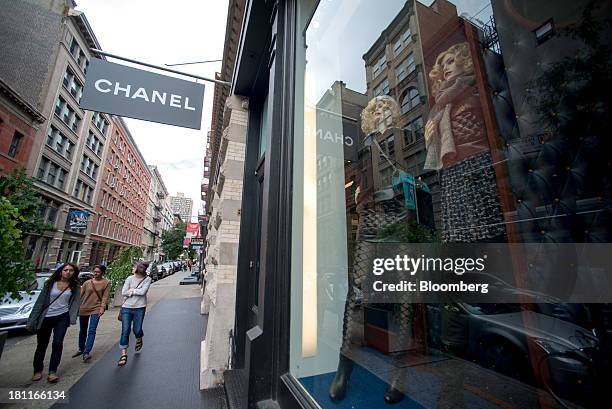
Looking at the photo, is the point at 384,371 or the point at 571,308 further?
the point at 384,371

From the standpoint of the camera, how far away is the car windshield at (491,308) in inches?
48.9

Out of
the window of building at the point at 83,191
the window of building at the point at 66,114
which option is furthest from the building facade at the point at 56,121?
the window of building at the point at 83,191

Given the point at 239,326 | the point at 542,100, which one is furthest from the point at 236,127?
the point at 542,100

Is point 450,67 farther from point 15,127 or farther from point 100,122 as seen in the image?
point 100,122

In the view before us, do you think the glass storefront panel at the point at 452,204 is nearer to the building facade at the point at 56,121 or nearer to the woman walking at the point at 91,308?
the woman walking at the point at 91,308

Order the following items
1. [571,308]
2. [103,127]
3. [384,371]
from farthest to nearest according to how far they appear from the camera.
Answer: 1. [103,127]
2. [384,371]
3. [571,308]

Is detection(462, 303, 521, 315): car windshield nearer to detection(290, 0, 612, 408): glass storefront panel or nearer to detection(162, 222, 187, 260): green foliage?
detection(290, 0, 612, 408): glass storefront panel

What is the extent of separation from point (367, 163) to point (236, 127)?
2621mm

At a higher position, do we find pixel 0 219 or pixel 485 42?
pixel 485 42

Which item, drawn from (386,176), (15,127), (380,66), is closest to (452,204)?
(386,176)

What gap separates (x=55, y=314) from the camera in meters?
4.00

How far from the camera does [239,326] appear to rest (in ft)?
10.7

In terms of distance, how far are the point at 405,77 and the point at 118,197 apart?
43.7 meters

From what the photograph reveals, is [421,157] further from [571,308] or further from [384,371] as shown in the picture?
[384,371]
